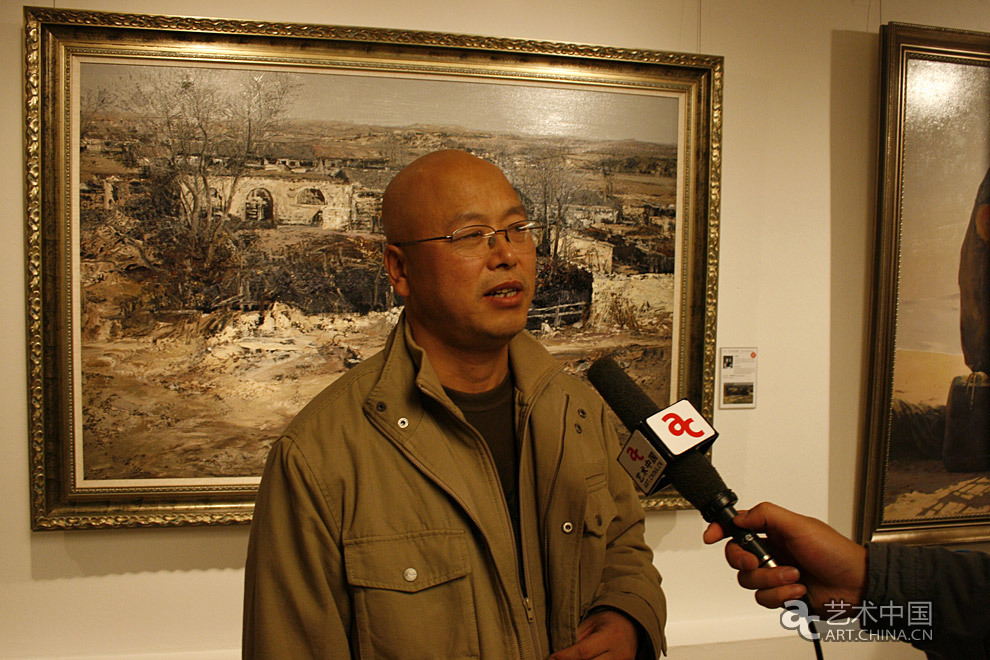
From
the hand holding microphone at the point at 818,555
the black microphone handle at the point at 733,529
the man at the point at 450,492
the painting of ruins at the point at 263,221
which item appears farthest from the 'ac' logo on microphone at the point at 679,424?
the painting of ruins at the point at 263,221

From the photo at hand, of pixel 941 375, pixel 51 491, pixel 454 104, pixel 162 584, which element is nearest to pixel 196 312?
pixel 51 491

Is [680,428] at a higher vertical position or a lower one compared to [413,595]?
higher

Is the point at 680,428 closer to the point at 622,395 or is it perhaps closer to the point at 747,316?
the point at 622,395

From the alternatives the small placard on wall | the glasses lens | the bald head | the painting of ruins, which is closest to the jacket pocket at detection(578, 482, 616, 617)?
the glasses lens

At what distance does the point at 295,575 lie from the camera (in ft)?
3.96

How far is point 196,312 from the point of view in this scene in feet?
7.20

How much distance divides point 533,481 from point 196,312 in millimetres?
1396

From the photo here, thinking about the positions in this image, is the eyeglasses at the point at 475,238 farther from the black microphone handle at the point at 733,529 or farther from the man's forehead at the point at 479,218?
the black microphone handle at the point at 733,529

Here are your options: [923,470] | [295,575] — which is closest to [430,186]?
[295,575]

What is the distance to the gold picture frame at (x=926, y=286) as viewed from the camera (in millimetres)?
2445

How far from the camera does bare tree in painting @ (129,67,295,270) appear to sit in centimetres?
213

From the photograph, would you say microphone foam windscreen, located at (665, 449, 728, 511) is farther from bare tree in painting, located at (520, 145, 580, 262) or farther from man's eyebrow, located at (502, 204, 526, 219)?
bare tree in painting, located at (520, 145, 580, 262)

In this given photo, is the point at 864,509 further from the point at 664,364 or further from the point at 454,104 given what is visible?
the point at 454,104

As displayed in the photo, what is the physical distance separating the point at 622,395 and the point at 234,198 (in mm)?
1548
